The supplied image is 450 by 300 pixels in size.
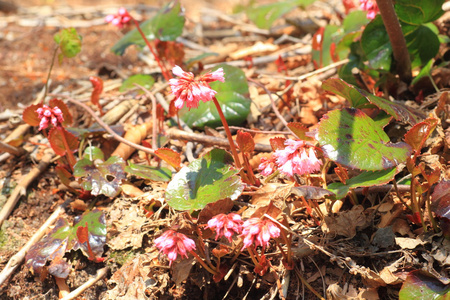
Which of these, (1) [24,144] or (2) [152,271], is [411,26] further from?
(1) [24,144]

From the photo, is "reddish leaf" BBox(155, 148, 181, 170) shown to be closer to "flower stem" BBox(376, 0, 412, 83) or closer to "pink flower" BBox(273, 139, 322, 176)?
"pink flower" BBox(273, 139, 322, 176)

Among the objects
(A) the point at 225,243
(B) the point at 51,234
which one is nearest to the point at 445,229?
(A) the point at 225,243

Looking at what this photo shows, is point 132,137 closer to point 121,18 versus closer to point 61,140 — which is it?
point 61,140

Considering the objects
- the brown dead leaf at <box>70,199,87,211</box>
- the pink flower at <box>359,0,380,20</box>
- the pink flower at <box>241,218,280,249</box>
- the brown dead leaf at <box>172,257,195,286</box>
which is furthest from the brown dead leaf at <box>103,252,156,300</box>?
the pink flower at <box>359,0,380,20</box>

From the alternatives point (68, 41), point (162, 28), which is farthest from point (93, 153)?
point (162, 28)

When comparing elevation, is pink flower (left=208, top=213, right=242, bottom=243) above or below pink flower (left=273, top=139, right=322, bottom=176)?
below

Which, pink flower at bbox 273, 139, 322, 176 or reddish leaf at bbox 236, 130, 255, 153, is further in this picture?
reddish leaf at bbox 236, 130, 255, 153
